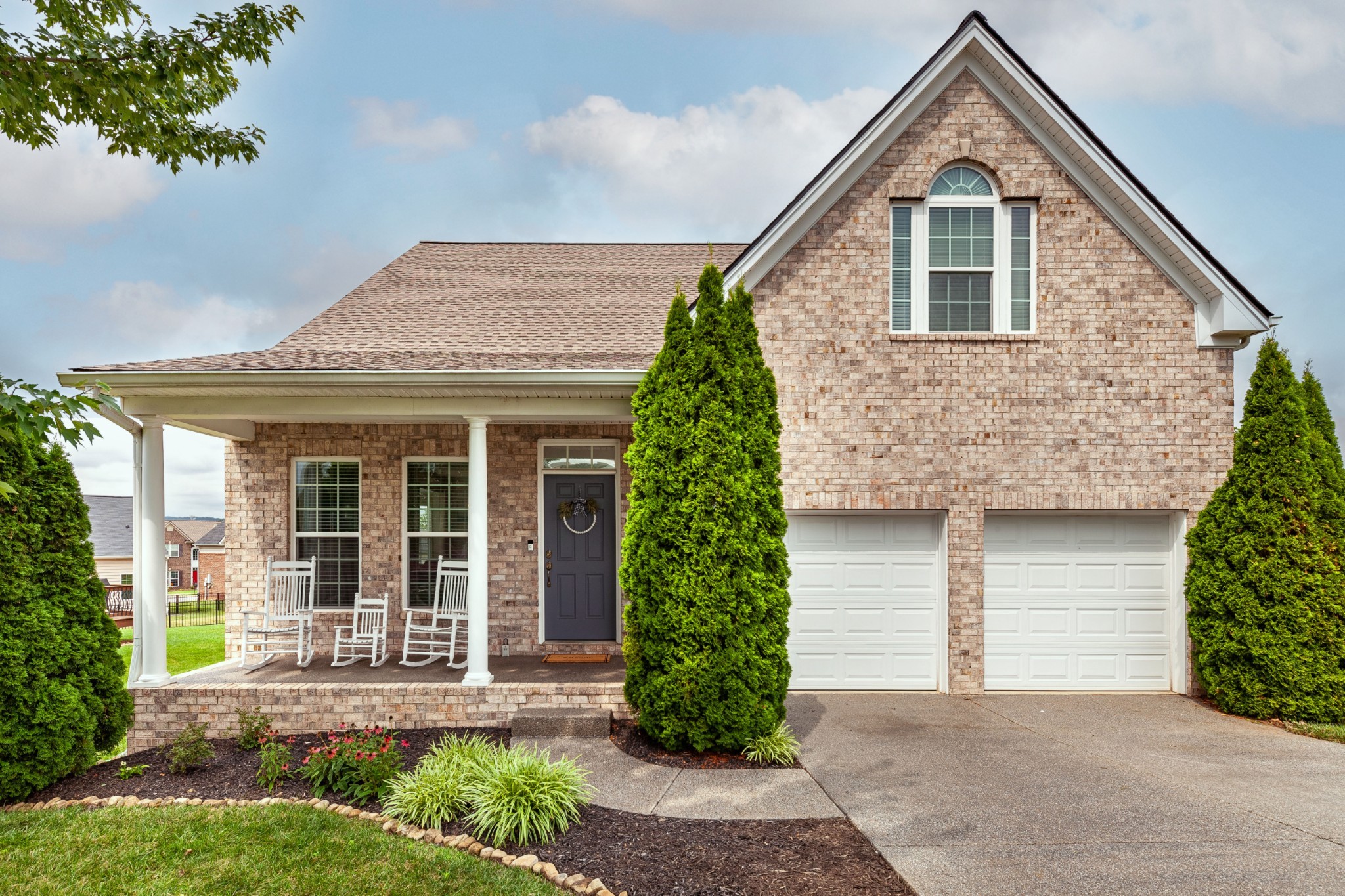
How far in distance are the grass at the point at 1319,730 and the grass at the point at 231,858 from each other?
725 cm

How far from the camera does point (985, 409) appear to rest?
8211 millimetres

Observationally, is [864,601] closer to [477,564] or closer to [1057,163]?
[477,564]

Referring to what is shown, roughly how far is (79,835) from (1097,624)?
9455 millimetres

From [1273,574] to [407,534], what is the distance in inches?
376

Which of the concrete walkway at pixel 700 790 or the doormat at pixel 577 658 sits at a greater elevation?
the doormat at pixel 577 658

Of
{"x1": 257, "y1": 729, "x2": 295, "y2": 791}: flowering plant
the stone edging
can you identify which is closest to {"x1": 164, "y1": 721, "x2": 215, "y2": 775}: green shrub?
the stone edging

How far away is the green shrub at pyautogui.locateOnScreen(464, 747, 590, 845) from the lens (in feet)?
14.7

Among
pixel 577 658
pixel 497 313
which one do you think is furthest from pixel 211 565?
pixel 577 658

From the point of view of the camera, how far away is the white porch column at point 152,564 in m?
7.09

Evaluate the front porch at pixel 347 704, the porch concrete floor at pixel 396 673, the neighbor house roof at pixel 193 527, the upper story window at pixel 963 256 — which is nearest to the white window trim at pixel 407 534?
the porch concrete floor at pixel 396 673

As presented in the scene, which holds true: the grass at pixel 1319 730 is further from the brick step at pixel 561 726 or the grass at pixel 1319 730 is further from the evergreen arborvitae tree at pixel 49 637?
the evergreen arborvitae tree at pixel 49 637

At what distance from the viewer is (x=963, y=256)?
842 centimetres

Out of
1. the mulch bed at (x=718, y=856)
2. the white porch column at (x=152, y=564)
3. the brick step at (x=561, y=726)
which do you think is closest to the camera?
the mulch bed at (x=718, y=856)

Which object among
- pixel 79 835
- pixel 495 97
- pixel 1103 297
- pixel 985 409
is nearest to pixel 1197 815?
pixel 985 409
